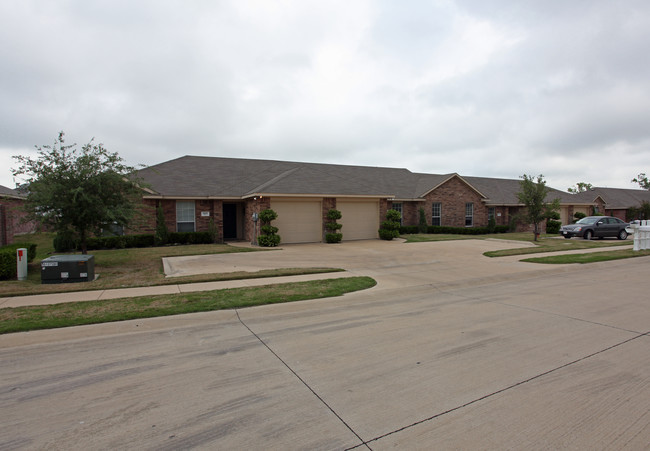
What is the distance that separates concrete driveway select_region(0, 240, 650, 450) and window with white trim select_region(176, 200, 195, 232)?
15496 mm

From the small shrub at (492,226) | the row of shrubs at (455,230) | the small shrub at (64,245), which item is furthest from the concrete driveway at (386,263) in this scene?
the small shrub at (492,226)

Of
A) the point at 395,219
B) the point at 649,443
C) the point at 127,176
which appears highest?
the point at 127,176

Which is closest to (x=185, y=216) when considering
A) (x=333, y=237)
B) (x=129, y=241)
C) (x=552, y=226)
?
(x=129, y=241)

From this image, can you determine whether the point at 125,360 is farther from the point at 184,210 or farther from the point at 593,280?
the point at 184,210

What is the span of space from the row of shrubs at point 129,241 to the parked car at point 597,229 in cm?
2336

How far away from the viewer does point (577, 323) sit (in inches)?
250

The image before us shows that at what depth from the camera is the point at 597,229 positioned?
2452 centimetres

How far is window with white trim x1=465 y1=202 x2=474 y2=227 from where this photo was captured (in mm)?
30016

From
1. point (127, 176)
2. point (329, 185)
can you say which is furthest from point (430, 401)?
point (329, 185)

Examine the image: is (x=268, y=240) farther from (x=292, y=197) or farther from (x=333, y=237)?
(x=333, y=237)

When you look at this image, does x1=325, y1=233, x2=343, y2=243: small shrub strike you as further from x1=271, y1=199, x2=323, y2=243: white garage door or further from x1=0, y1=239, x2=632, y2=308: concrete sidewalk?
x1=0, y1=239, x2=632, y2=308: concrete sidewalk

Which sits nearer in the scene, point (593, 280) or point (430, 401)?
point (430, 401)

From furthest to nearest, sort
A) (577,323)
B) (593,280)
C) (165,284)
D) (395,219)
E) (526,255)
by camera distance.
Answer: (395,219) → (526,255) → (593,280) → (165,284) → (577,323)

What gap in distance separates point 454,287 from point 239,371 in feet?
22.7
